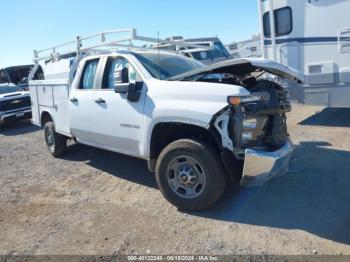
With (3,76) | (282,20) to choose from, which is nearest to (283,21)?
(282,20)

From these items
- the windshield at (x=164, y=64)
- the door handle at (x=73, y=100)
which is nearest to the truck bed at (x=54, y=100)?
the door handle at (x=73, y=100)

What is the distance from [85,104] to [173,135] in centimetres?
187

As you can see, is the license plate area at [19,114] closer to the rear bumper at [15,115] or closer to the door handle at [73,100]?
the rear bumper at [15,115]

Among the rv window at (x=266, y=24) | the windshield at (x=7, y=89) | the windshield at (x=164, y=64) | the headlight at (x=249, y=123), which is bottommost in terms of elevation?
the headlight at (x=249, y=123)

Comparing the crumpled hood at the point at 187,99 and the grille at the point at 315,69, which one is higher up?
the grille at the point at 315,69

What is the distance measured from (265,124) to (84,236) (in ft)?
8.30

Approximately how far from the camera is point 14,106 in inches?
523

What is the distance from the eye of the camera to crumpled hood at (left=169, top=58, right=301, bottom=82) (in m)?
4.21

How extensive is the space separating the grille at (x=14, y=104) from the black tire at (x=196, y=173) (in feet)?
33.9

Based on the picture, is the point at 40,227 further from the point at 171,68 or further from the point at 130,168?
the point at 171,68

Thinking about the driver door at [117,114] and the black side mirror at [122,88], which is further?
the driver door at [117,114]

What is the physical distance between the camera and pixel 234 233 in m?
3.97

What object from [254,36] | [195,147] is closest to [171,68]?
[195,147]

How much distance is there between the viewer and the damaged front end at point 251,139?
4.01m
